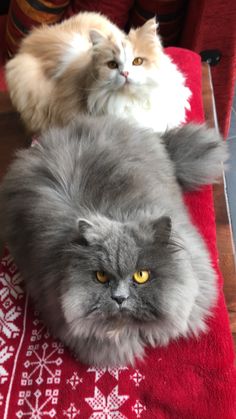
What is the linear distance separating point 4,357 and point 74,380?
0.21 meters

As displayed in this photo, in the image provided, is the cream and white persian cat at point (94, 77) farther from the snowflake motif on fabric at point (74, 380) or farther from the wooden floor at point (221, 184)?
the snowflake motif on fabric at point (74, 380)

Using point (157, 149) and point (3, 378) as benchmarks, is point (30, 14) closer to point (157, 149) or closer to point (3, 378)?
point (157, 149)

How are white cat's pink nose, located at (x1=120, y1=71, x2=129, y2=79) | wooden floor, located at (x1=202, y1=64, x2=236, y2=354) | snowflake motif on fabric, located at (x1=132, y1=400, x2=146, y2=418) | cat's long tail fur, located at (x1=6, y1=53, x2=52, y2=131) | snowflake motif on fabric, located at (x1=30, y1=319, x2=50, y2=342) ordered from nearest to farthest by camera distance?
snowflake motif on fabric, located at (x1=132, y1=400, x2=146, y2=418)
snowflake motif on fabric, located at (x1=30, y1=319, x2=50, y2=342)
wooden floor, located at (x1=202, y1=64, x2=236, y2=354)
white cat's pink nose, located at (x1=120, y1=71, x2=129, y2=79)
cat's long tail fur, located at (x1=6, y1=53, x2=52, y2=131)

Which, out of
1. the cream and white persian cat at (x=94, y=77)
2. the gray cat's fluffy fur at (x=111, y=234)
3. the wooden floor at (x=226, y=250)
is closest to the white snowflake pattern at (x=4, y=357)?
the gray cat's fluffy fur at (x=111, y=234)

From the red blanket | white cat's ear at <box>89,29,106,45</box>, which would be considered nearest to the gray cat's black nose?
the red blanket

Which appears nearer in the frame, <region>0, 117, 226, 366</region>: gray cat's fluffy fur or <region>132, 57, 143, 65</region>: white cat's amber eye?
<region>0, 117, 226, 366</region>: gray cat's fluffy fur

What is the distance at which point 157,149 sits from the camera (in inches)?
51.0

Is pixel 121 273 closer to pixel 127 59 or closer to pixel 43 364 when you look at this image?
pixel 43 364

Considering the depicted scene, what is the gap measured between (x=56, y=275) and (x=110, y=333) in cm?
19

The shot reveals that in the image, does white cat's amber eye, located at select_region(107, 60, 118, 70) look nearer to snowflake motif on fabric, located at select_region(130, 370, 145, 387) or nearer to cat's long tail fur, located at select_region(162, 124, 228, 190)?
cat's long tail fur, located at select_region(162, 124, 228, 190)

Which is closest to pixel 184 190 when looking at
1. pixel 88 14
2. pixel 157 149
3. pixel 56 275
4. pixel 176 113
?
pixel 157 149

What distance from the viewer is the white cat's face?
1344 mm

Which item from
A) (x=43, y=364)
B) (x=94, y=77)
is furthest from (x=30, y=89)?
(x=43, y=364)

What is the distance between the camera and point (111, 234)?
877 mm
